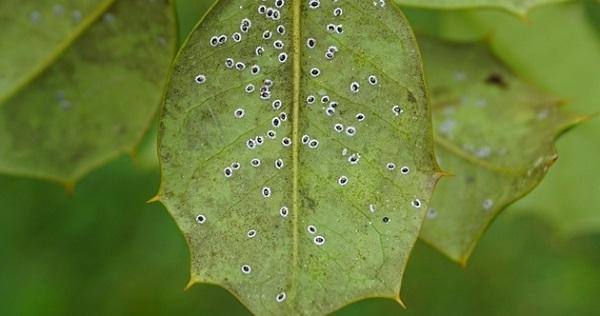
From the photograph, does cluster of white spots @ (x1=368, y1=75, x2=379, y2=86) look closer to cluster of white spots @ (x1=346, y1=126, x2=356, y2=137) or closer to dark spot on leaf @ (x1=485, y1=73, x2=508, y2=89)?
cluster of white spots @ (x1=346, y1=126, x2=356, y2=137)

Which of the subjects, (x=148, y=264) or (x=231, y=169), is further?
(x=148, y=264)

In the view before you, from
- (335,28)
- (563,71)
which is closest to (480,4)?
(335,28)

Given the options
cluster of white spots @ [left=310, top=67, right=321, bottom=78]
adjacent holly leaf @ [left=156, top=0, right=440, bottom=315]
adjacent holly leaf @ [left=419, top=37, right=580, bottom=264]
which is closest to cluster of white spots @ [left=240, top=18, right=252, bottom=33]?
adjacent holly leaf @ [left=156, top=0, right=440, bottom=315]

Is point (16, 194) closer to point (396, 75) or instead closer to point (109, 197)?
point (109, 197)

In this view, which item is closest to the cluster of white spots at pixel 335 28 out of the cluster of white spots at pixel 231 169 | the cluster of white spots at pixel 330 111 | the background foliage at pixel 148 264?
the cluster of white spots at pixel 330 111

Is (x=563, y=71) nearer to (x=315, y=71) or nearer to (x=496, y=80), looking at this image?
(x=496, y=80)

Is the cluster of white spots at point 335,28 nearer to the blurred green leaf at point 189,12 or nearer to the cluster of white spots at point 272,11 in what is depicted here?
the cluster of white spots at point 272,11
